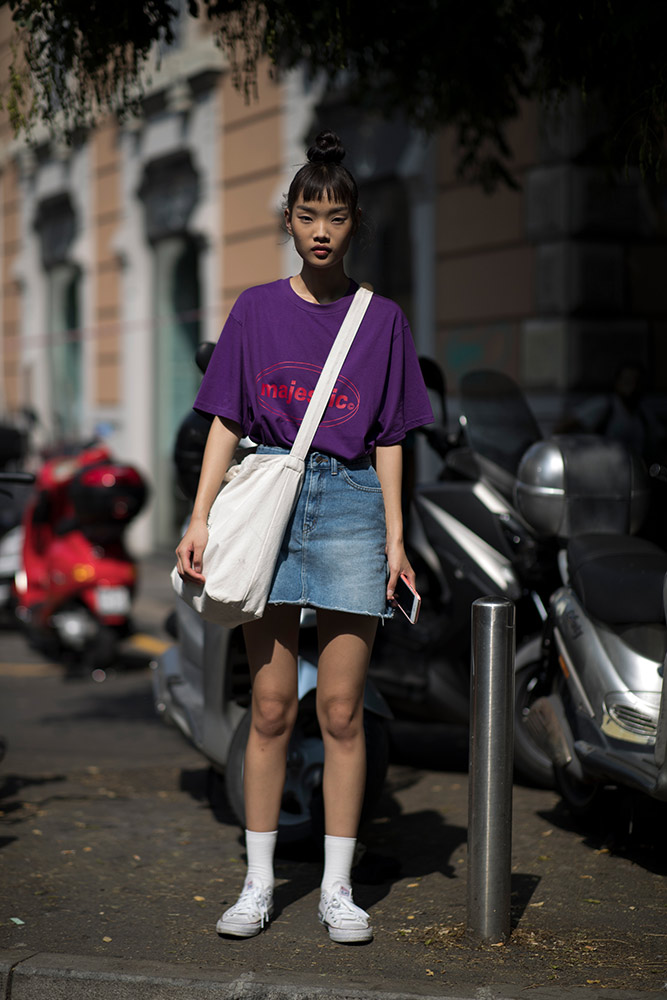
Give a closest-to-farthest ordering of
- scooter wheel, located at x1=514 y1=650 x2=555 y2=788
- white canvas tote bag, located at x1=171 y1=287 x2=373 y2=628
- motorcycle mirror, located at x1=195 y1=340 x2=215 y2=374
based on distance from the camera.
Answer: white canvas tote bag, located at x1=171 y1=287 x2=373 y2=628, motorcycle mirror, located at x1=195 y1=340 x2=215 y2=374, scooter wheel, located at x1=514 y1=650 x2=555 y2=788

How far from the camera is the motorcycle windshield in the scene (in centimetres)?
496

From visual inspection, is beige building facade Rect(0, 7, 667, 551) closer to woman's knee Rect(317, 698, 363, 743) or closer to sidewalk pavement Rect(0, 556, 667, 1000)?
woman's knee Rect(317, 698, 363, 743)

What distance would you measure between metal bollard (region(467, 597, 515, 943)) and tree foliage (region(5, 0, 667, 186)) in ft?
5.57

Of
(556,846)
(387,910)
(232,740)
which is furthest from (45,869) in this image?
(556,846)

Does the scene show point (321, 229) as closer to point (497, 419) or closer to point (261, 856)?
point (261, 856)

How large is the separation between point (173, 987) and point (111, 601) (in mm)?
4687

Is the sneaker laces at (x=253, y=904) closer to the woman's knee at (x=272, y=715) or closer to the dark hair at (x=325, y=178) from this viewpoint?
the woman's knee at (x=272, y=715)

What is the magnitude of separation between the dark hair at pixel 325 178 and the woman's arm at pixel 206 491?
1.87 ft

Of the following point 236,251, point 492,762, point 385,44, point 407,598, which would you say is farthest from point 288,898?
point 236,251

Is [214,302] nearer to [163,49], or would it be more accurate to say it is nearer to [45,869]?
[163,49]

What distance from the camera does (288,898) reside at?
3.61 metres

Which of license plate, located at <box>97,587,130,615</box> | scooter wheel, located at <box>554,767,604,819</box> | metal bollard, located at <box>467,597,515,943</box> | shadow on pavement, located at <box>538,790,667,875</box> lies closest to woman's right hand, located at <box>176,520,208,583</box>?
metal bollard, located at <box>467,597,515,943</box>

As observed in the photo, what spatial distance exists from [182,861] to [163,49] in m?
2.84

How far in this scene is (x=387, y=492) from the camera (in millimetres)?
3295
